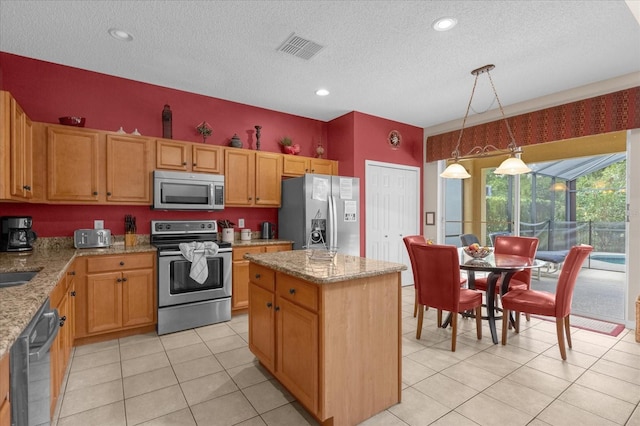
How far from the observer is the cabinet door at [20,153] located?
8.00ft

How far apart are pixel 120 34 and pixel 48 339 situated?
2.43 metres

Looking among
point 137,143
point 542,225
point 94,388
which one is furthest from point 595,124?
point 94,388

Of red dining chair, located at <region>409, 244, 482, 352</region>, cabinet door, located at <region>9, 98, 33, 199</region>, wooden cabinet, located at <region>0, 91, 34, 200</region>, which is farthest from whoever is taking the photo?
red dining chair, located at <region>409, 244, 482, 352</region>

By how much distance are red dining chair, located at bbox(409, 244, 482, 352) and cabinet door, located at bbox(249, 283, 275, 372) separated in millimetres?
1538

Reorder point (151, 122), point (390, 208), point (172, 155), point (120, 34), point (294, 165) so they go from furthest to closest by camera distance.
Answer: point (390, 208), point (294, 165), point (151, 122), point (172, 155), point (120, 34)

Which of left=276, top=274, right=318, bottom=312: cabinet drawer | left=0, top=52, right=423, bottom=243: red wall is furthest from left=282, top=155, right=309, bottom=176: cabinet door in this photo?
left=276, top=274, right=318, bottom=312: cabinet drawer

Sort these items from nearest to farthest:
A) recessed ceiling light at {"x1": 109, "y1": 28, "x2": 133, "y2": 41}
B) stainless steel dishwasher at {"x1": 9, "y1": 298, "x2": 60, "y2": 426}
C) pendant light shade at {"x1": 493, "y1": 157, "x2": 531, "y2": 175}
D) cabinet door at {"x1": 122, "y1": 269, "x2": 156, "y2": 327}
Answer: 1. stainless steel dishwasher at {"x1": 9, "y1": 298, "x2": 60, "y2": 426}
2. recessed ceiling light at {"x1": 109, "y1": 28, "x2": 133, "y2": 41}
3. pendant light shade at {"x1": 493, "y1": 157, "x2": 531, "y2": 175}
4. cabinet door at {"x1": 122, "y1": 269, "x2": 156, "y2": 327}

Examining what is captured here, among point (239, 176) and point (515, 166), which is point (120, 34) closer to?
point (239, 176)

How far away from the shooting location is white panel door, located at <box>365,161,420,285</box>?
16.1ft

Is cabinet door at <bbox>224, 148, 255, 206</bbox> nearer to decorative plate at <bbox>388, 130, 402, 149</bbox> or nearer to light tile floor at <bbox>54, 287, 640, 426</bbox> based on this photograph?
light tile floor at <bbox>54, 287, 640, 426</bbox>

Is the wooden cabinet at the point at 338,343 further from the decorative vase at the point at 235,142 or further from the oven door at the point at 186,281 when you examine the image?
the decorative vase at the point at 235,142

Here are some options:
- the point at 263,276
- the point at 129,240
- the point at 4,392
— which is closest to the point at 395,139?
the point at 263,276

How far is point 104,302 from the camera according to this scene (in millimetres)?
3039

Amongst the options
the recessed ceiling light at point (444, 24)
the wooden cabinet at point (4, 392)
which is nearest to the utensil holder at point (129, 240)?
the wooden cabinet at point (4, 392)
